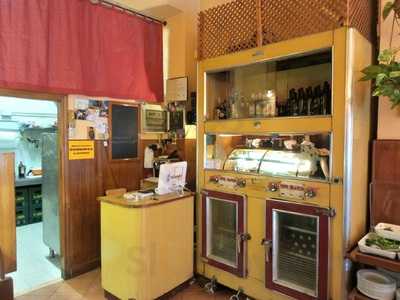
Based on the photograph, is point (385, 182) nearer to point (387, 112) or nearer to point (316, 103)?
point (387, 112)

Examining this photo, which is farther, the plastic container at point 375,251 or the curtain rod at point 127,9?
the curtain rod at point 127,9

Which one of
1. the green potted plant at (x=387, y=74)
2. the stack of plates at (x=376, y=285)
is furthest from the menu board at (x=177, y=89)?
the stack of plates at (x=376, y=285)

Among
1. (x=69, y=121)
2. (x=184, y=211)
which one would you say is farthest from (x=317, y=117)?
(x=69, y=121)

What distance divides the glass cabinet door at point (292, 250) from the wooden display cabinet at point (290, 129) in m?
0.05

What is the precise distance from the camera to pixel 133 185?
3516 mm

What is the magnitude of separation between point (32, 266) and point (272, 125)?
3120 mm

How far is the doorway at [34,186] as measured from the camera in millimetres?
3096

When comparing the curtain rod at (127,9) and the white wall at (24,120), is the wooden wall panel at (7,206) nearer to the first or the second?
the curtain rod at (127,9)

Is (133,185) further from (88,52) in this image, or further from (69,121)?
(88,52)

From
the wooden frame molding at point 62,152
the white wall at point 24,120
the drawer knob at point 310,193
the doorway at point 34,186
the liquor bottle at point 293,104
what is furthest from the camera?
the white wall at point 24,120

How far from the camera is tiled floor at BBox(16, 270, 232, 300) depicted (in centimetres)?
259

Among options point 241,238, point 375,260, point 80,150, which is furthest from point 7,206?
point 375,260

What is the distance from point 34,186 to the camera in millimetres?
4727

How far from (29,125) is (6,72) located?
315 centimetres
